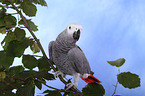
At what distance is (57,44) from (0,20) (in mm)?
217

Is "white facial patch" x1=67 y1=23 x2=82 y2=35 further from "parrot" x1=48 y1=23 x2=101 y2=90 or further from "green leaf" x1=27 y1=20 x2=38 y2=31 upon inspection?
"green leaf" x1=27 y1=20 x2=38 y2=31

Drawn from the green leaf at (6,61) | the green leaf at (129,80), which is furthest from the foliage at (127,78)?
the green leaf at (6,61)

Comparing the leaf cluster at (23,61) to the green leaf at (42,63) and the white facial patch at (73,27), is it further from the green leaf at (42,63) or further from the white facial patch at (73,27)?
the white facial patch at (73,27)

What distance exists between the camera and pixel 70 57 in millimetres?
606

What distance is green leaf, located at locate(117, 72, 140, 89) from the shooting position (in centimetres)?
44

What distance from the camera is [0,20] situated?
1.85 ft

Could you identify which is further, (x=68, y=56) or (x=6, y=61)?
(x=68, y=56)

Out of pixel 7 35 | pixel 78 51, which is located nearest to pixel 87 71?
pixel 78 51

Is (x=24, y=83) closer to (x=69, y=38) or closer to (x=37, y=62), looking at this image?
(x=37, y=62)

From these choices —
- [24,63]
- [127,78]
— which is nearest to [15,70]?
[24,63]

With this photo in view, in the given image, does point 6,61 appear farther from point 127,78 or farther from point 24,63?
point 127,78

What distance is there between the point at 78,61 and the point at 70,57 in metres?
0.03

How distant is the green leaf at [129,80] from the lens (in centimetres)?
44

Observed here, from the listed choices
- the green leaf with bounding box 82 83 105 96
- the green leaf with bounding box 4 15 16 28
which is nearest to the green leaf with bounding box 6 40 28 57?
the green leaf with bounding box 4 15 16 28
